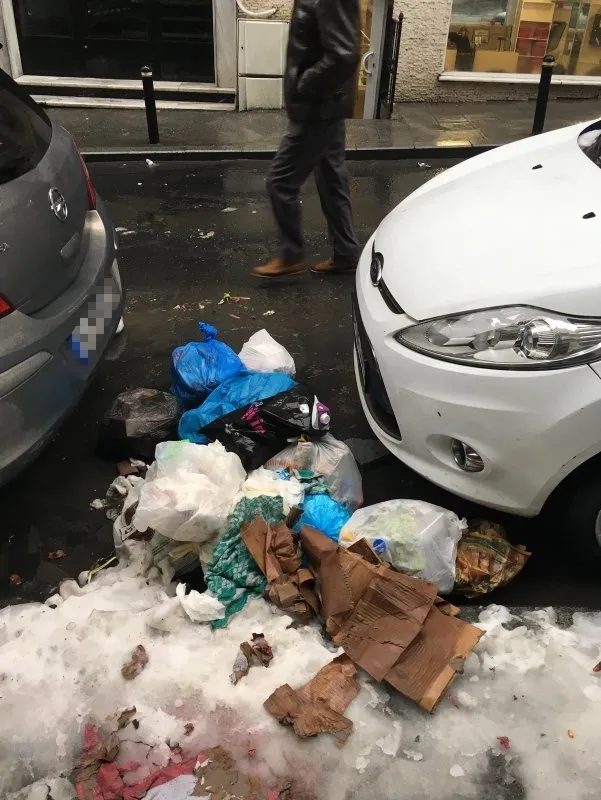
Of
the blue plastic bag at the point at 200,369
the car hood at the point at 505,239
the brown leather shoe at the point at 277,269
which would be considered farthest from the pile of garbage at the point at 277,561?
the brown leather shoe at the point at 277,269

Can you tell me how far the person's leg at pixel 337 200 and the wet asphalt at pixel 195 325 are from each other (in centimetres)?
17

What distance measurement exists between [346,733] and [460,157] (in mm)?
7604

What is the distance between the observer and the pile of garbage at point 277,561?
224 centimetres

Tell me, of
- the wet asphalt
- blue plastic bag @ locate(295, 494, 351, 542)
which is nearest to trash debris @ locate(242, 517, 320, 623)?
blue plastic bag @ locate(295, 494, 351, 542)

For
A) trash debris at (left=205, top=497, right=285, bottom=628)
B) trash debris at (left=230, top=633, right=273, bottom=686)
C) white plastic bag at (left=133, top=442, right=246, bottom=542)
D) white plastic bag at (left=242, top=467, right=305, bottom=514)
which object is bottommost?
trash debris at (left=230, top=633, right=273, bottom=686)

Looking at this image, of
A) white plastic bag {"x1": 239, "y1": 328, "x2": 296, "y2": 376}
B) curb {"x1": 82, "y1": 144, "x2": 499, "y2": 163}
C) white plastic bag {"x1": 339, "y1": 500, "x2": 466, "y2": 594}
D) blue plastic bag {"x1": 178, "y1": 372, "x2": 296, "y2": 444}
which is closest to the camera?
white plastic bag {"x1": 339, "y1": 500, "x2": 466, "y2": 594}

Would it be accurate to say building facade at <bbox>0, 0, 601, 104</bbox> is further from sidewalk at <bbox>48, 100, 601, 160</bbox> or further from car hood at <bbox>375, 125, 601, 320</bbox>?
car hood at <bbox>375, 125, 601, 320</bbox>

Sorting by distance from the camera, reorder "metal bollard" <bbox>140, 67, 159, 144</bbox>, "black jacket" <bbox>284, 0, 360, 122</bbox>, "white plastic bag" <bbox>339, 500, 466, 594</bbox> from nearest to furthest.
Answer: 1. "white plastic bag" <bbox>339, 500, 466, 594</bbox>
2. "black jacket" <bbox>284, 0, 360, 122</bbox>
3. "metal bollard" <bbox>140, 67, 159, 144</bbox>

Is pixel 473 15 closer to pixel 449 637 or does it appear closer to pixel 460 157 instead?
pixel 460 157

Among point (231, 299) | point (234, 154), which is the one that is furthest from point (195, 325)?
point (234, 154)

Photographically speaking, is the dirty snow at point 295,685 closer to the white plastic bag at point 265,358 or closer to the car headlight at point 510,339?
the car headlight at point 510,339

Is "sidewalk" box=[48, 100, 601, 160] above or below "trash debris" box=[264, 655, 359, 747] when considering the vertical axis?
below

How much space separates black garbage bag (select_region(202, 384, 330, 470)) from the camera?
3.21 meters

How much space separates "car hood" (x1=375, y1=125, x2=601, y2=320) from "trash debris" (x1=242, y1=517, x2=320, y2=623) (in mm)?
1009
